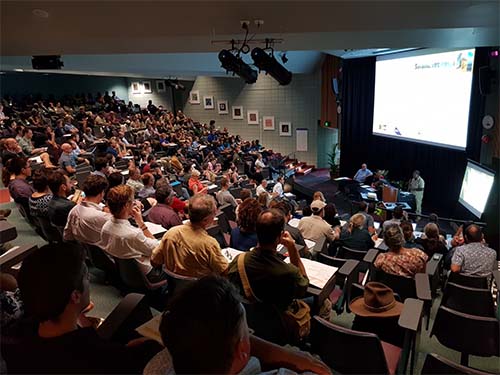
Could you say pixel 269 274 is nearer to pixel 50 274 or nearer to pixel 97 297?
pixel 50 274

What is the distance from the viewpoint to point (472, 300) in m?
3.06

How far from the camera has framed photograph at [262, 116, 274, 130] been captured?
54.7ft

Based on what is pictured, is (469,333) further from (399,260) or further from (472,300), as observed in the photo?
(399,260)

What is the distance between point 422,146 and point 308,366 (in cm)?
1045

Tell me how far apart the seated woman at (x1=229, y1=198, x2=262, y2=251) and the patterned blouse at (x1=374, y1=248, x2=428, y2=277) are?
45.0 inches

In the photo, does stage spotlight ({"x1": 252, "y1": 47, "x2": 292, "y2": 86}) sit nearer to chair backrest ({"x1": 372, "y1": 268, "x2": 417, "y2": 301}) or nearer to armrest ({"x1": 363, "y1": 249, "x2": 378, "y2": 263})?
armrest ({"x1": 363, "y1": 249, "x2": 378, "y2": 263})

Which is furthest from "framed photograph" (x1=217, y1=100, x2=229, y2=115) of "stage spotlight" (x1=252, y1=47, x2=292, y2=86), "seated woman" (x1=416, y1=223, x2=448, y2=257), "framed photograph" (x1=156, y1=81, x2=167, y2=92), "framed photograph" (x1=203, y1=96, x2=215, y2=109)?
"seated woman" (x1=416, y1=223, x2=448, y2=257)

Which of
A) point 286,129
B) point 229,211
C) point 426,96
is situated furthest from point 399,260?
point 286,129

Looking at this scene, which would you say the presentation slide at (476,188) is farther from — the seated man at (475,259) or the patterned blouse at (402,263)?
the patterned blouse at (402,263)

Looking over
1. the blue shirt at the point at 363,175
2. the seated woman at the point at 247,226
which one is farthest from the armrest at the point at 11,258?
the blue shirt at the point at 363,175

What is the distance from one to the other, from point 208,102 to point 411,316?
55.5ft

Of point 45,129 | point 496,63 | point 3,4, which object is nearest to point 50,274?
point 3,4

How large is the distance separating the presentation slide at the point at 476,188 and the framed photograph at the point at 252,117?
10993 millimetres

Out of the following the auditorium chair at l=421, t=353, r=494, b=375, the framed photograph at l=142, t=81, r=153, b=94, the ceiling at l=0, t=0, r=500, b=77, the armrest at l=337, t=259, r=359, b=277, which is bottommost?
the armrest at l=337, t=259, r=359, b=277
